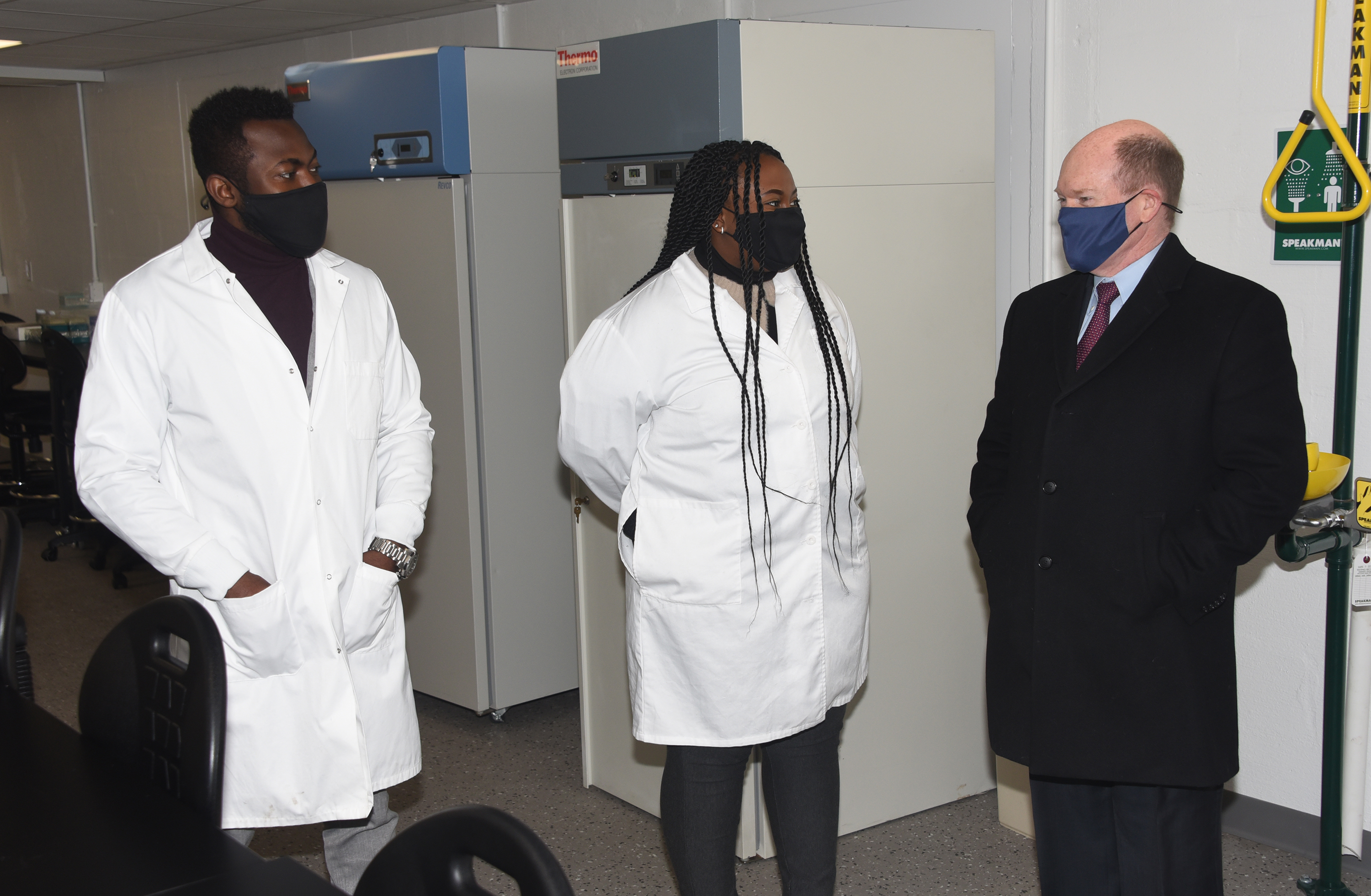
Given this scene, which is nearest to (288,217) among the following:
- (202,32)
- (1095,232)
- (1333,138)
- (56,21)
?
(1095,232)

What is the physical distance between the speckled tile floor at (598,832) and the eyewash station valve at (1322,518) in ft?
2.80

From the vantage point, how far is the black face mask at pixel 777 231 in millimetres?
2012

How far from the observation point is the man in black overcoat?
1.85 metres

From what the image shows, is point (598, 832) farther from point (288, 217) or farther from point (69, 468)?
point (69, 468)

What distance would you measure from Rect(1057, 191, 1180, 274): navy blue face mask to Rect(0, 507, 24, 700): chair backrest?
191 cm

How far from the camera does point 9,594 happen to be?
212cm

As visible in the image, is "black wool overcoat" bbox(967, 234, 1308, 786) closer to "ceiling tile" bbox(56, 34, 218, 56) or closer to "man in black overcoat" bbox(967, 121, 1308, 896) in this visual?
"man in black overcoat" bbox(967, 121, 1308, 896)

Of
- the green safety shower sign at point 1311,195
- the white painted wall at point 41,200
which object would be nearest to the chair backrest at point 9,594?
the green safety shower sign at point 1311,195

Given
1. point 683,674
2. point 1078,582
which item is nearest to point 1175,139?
point 1078,582

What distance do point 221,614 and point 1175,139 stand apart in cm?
227

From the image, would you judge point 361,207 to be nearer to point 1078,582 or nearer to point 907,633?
point 907,633

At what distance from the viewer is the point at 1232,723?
1993mm

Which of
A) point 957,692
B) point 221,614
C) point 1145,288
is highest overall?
point 1145,288

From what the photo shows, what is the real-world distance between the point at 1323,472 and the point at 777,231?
1.08m
